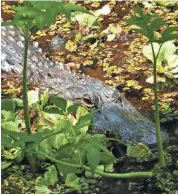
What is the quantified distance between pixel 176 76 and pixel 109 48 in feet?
2.45

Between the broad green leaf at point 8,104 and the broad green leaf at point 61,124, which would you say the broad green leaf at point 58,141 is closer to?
the broad green leaf at point 61,124

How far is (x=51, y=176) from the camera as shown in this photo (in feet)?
9.30

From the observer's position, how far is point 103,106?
3.34 metres

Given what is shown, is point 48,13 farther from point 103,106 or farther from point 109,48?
point 109,48

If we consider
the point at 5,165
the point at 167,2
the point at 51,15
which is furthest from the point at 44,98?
the point at 167,2

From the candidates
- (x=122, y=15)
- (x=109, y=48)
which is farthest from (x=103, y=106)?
(x=122, y=15)

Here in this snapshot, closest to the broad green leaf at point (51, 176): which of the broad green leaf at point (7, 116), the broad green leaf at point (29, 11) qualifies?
the broad green leaf at point (7, 116)

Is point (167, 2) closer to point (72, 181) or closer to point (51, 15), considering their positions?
point (72, 181)

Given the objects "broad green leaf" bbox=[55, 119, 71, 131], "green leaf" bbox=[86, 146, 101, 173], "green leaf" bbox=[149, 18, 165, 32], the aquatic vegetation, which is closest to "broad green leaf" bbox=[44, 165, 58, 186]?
"broad green leaf" bbox=[55, 119, 71, 131]

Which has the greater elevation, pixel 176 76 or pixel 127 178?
pixel 176 76

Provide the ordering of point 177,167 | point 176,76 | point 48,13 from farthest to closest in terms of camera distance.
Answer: point 176,76 < point 177,167 < point 48,13

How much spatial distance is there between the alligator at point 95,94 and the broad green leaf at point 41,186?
53 centimetres

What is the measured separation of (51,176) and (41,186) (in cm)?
8

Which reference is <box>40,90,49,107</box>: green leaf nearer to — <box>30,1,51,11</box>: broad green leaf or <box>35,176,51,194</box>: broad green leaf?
<box>35,176,51,194</box>: broad green leaf
